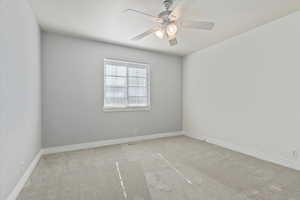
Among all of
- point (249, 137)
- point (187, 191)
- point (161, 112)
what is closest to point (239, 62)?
point (249, 137)

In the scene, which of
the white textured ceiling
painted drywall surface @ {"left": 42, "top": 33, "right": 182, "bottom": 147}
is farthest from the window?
the white textured ceiling

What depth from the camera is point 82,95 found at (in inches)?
133

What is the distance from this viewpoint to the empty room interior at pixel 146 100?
5.89 ft

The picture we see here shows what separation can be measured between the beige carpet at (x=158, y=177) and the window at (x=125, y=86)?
4.29 ft

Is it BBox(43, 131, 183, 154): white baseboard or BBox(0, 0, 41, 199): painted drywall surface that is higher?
BBox(0, 0, 41, 199): painted drywall surface

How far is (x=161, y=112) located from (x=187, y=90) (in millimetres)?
1126

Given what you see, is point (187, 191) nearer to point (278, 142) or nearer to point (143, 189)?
point (143, 189)

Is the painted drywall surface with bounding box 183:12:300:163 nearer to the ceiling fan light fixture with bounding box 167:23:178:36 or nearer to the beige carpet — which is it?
the beige carpet

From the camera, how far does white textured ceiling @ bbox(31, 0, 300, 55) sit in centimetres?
218

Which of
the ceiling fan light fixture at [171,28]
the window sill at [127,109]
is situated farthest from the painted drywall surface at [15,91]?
the ceiling fan light fixture at [171,28]

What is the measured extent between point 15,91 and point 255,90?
12.8 feet

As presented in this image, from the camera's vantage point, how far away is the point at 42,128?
9.90 ft

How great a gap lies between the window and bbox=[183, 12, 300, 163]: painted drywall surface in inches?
64.3

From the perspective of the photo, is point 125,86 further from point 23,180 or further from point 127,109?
point 23,180
